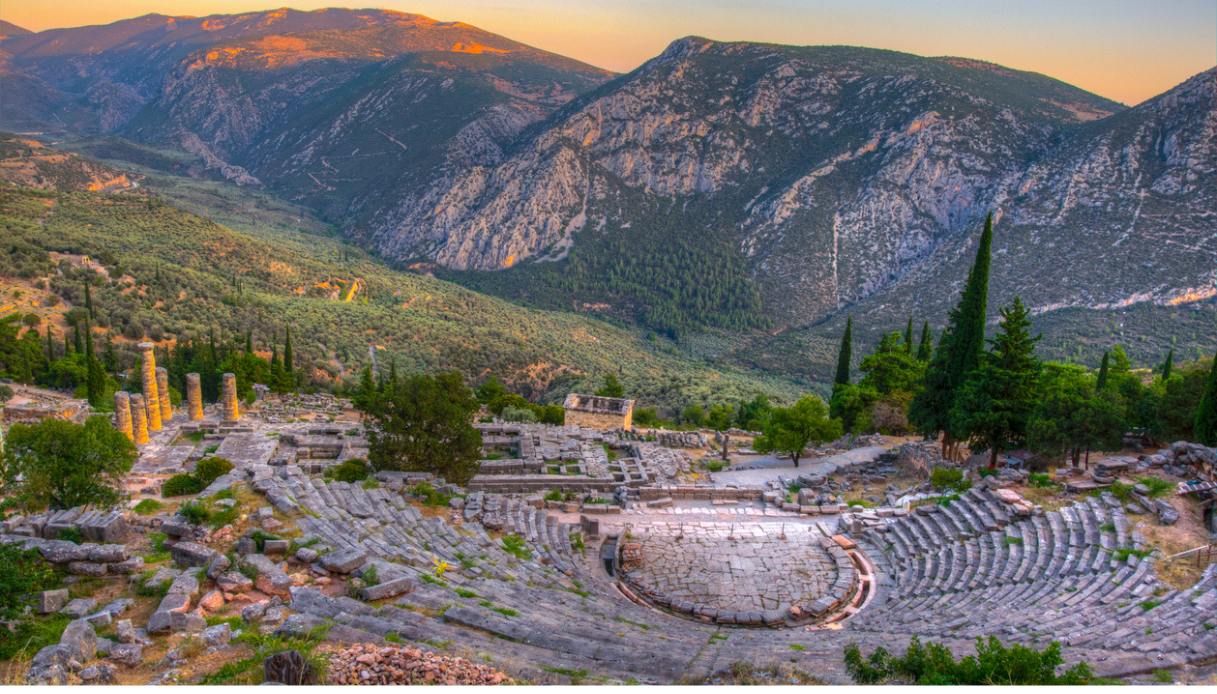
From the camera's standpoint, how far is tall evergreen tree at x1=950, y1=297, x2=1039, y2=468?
87.5 feet

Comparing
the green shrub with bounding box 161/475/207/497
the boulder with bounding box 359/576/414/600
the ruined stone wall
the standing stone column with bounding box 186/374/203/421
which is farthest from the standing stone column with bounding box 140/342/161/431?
the boulder with bounding box 359/576/414/600

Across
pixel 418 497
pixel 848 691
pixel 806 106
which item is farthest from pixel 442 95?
pixel 848 691

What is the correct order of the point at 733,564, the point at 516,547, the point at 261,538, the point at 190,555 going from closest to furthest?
the point at 190,555 < the point at 261,538 < the point at 516,547 < the point at 733,564

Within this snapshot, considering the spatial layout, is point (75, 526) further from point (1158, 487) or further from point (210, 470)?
point (1158, 487)

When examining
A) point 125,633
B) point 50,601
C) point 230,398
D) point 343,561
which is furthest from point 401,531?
point 230,398

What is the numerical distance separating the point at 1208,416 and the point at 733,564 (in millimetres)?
15687

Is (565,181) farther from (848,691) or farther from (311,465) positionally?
(848,691)

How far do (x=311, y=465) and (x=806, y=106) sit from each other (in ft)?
421

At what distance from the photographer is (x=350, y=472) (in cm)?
2477

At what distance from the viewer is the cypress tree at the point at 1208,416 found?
928 inches

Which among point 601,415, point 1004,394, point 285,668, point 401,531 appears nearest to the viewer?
point 285,668

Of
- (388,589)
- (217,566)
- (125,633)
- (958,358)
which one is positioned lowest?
(388,589)

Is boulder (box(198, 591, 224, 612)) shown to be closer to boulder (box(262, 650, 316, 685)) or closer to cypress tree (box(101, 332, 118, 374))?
boulder (box(262, 650, 316, 685))

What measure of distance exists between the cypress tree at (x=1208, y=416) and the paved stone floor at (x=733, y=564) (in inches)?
483
